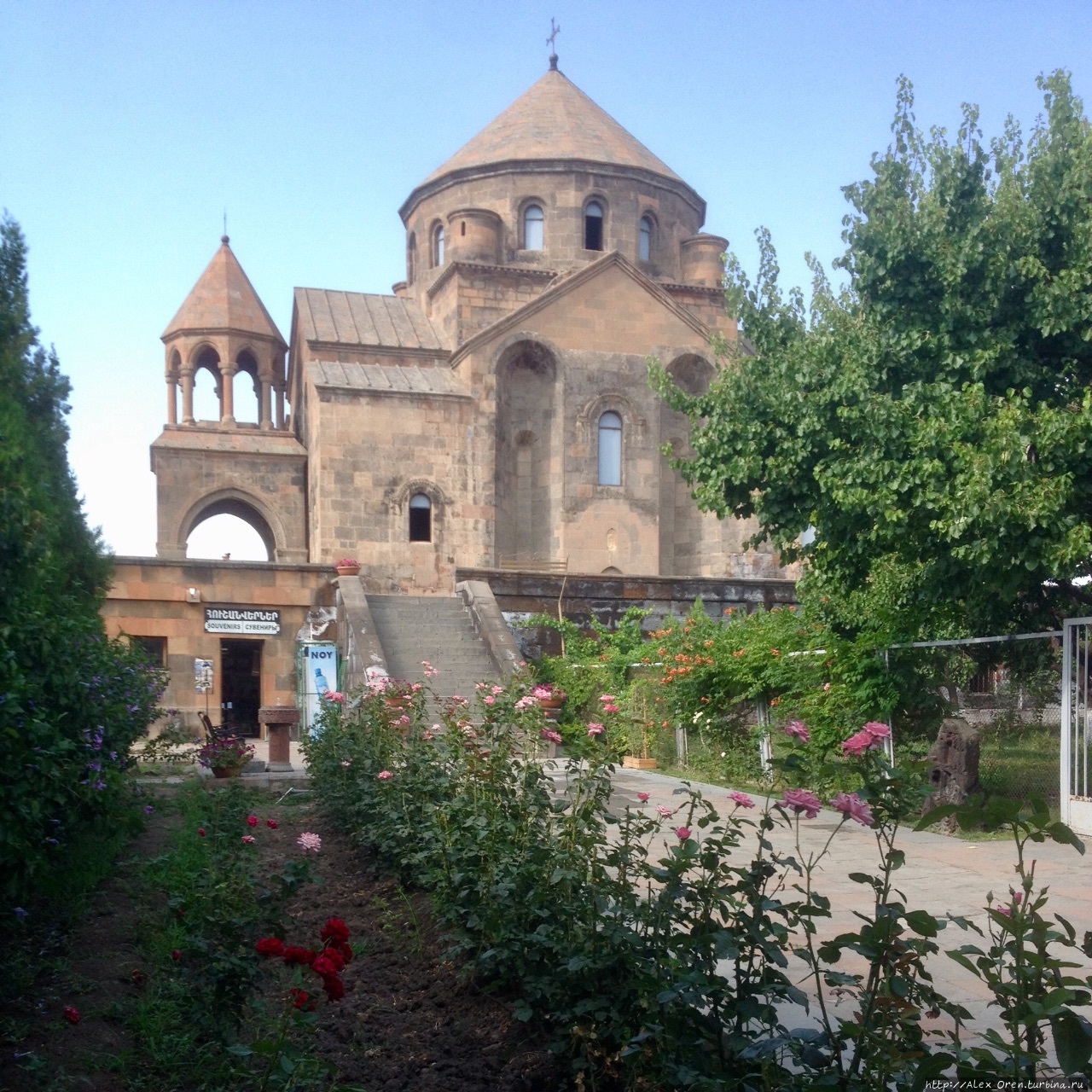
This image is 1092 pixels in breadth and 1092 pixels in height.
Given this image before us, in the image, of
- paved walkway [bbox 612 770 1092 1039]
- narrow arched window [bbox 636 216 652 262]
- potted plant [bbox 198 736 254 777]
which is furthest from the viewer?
narrow arched window [bbox 636 216 652 262]

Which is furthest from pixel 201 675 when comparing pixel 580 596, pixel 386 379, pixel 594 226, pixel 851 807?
pixel 851 807

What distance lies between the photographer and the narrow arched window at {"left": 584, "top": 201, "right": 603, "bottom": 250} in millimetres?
30031

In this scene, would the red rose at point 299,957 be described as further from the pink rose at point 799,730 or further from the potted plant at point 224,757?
the potted plant at point 224,757

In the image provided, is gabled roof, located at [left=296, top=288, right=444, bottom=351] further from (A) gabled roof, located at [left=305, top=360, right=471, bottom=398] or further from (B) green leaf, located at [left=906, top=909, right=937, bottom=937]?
(B) green leaf, located at [left=906, top=909, right=937, bottom=937]

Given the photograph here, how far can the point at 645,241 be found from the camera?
30703 mm

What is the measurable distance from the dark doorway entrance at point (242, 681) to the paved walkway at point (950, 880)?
14.8 metres

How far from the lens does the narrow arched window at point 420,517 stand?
25922mm

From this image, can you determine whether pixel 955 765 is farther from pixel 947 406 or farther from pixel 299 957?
pixel 299 957

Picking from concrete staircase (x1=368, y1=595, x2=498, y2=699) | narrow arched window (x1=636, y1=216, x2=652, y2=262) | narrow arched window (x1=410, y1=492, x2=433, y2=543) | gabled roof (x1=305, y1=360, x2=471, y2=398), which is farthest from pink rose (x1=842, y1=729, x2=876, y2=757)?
narrow arched window (x1=636, y1=216, x2=652, y2=262)

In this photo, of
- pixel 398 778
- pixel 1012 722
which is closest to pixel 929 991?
pixel 398 778

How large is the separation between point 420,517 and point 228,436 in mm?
6502

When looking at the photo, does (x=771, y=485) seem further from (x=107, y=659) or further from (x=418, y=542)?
(x=418, y=542)

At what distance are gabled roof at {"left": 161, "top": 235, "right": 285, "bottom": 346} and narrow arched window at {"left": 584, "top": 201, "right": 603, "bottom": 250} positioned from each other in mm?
8410

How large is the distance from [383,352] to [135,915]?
23.1 metres
